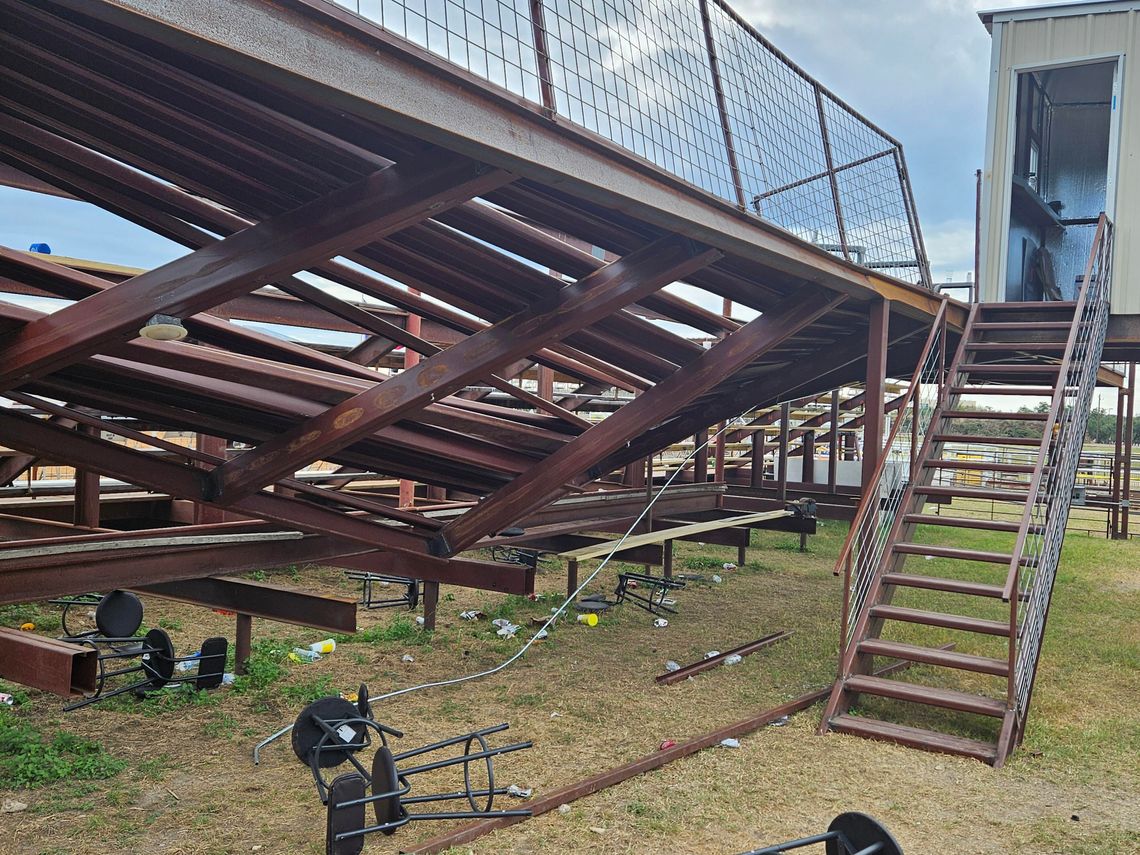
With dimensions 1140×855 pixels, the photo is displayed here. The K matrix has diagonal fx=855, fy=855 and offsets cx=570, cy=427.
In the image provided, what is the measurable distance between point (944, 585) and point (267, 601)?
4547 mm

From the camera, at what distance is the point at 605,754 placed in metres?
5.29

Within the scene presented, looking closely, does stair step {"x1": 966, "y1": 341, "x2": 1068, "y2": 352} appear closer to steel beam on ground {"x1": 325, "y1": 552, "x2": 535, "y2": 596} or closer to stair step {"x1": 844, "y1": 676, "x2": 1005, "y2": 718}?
stair step {"x1": 844, "y1": 676, "x2": 1005, "y2": 718}

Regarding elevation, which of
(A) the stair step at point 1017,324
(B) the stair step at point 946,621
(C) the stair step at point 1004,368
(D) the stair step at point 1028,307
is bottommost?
(B) the stair step at point 946,621

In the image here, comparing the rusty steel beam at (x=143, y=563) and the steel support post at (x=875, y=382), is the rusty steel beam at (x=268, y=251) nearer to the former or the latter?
the rusty steel beam at (x=143, y=563)

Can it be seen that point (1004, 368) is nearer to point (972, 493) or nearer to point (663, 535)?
point (972, 493)

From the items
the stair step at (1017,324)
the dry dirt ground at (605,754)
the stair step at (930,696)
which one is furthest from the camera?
the stair step at (1017,324)

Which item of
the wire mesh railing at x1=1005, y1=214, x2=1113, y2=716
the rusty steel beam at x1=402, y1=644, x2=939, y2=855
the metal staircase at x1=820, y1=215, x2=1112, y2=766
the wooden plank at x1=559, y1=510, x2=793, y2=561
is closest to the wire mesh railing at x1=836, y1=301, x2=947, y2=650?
the metal staircase at x1=820, y1=215, x2=1112, y2=766

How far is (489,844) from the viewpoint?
4031 millimetres

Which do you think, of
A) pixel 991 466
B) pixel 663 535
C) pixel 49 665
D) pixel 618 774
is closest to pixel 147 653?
pixel 49 665

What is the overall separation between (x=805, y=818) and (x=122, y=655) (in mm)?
4299

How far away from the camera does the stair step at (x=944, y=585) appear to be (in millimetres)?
5676

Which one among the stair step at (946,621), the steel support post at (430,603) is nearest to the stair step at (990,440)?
the stair step at (946,621)

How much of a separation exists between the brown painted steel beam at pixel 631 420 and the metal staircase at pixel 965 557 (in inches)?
46.1

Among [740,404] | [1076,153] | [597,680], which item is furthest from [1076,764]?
[1076,153]
